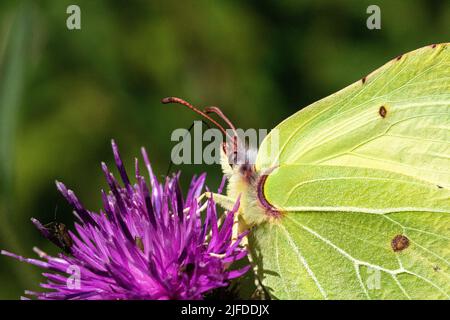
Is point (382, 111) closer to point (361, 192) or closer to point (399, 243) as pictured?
point (361, 192)

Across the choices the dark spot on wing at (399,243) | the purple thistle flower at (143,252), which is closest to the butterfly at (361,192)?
the dark spot on wing at (399,243)

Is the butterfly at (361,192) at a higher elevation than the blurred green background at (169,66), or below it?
below

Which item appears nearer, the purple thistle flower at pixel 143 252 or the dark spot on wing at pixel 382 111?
the purple thistle flower at pixel 143 252

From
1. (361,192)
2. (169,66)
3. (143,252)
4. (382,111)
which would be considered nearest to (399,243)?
(361,192)

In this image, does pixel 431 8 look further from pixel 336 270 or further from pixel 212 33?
pixel 336 270

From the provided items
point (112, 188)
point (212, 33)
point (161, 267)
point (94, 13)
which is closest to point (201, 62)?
point (212, 33)

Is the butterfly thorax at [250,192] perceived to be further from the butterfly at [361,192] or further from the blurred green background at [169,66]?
the blurred green background at [169,66]
